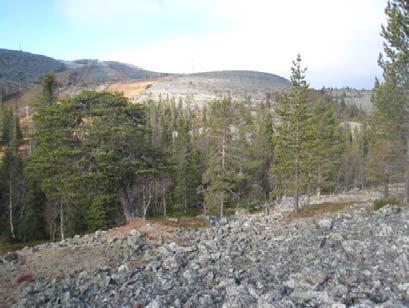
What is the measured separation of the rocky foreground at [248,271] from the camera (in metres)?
10.2

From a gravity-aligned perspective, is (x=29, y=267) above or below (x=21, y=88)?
below

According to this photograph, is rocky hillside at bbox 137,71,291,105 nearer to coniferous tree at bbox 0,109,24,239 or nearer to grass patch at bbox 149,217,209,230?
coniferous tree at bbox 0,109,24,239

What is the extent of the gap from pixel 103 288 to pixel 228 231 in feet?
30.4

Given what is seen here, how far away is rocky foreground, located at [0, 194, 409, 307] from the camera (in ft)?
33.6

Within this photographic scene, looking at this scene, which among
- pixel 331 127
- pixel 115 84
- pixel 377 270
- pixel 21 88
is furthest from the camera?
pixel 115 84

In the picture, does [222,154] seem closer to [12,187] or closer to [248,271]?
[248,271]

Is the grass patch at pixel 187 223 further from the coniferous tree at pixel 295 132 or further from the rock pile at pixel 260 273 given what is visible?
the coniferous tree at pixel 295 132

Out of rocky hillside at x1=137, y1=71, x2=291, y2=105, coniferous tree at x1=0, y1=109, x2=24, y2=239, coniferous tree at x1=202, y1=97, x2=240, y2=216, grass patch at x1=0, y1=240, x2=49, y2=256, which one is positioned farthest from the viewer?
rocky hillside at x1=137, y1=71, x2=291, y2=105

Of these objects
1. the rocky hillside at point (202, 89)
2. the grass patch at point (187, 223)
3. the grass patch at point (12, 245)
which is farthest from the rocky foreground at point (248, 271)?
the rocky hillside at point (202, 89)

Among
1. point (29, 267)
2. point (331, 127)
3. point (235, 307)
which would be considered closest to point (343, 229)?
point (235, 307)

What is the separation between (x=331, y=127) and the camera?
4644 centimetres

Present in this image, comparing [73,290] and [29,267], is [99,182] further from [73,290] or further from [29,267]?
[73,290]

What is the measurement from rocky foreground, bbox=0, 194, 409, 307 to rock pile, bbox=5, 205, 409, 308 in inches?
1.3

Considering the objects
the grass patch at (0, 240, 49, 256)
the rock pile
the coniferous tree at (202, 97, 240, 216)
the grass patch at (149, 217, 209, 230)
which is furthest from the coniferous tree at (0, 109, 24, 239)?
the rock pile
